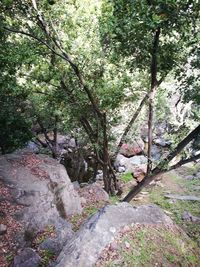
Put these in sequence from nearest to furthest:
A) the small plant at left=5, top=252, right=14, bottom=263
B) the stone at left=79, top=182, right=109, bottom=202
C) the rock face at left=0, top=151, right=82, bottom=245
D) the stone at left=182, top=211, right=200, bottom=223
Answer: the small plant at left=5, top=252, right=14, bottom=263
the rock face at left=0, top=151, right=82, bottom=245
the stone at left=182, top=211, right=200, bottom=223
the stone at left=79, top=182, right=109, bottom=202

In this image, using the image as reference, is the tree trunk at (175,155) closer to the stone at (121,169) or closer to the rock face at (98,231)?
the rock face at (98,231)

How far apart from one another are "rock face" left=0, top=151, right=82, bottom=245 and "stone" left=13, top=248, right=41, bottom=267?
3.89 ft

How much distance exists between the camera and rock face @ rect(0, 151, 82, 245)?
30.0 ft

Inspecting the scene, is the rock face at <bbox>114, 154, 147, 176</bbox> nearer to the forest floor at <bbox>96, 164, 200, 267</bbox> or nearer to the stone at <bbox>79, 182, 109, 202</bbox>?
the stone at <bbox>79, 182, 109, 202</bbox>

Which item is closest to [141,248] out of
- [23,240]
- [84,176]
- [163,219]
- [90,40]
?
[163,219]

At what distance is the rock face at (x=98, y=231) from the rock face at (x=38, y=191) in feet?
8.09

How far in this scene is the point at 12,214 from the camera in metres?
8.87

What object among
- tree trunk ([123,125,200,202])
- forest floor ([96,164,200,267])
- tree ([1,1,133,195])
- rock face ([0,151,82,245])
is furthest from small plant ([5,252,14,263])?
tree ([1,1,133,195])

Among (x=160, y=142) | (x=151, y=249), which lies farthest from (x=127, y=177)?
(x=151, y=249)

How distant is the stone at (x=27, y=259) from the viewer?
7.17 m

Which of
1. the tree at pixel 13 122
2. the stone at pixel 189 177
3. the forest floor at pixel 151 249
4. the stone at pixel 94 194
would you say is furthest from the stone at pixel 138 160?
the forest floor at pixel 151 249

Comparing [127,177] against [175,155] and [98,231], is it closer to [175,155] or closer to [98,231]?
[175,155]

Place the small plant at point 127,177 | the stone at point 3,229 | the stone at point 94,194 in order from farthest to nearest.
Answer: the small plant at point 127,177
the stone at point 94,194
the stone at point 3,229

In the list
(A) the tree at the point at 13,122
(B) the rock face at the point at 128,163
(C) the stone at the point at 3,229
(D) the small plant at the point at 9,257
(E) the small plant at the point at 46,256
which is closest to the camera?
(E) the small plant at the point at 46,256
